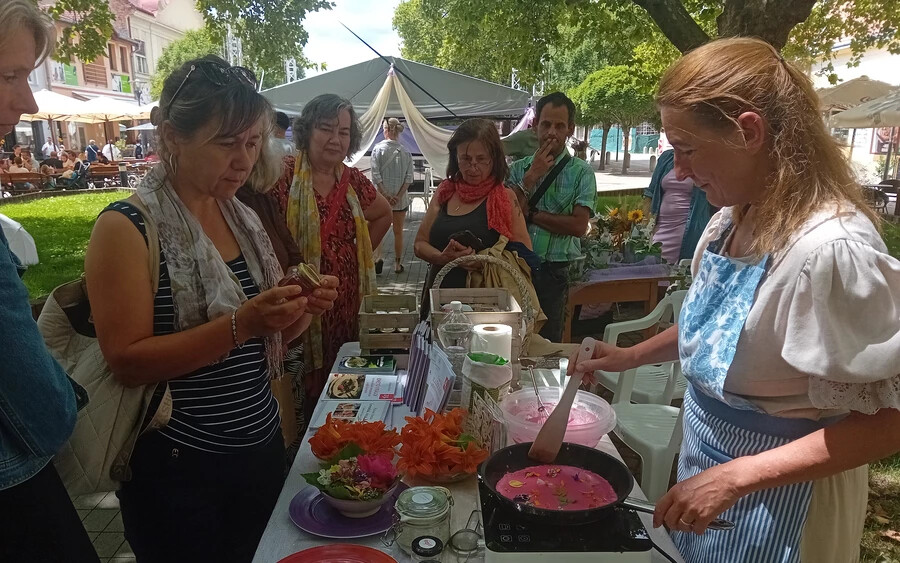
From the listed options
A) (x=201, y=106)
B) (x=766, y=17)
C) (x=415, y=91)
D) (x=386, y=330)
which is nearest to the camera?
(x=201, y=106)

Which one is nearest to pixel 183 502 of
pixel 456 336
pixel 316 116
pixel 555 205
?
pixel 456 336

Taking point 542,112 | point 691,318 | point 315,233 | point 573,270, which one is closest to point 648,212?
point 573,270

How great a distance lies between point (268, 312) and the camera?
1.41 m

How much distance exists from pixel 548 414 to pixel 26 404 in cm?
121

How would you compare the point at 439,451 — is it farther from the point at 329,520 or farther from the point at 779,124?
the point at 779,124

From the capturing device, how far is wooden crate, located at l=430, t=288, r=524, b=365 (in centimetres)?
198

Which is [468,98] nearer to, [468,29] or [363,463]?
[468,29]

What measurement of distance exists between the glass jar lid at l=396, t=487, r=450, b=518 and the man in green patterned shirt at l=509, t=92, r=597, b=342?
95.4 inches

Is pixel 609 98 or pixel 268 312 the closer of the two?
pixel 268 312

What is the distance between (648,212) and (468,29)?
166 inches

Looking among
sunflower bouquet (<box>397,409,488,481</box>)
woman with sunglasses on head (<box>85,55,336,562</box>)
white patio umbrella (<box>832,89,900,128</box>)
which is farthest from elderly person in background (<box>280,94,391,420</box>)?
white patio umbrella (<box>832,89,900,128</box>)

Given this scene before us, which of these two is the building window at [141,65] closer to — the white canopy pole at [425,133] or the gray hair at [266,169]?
the white canopy pole at [425,133]

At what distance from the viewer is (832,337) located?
1.02m

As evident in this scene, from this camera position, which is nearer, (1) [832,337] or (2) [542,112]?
(1) [832,337]
